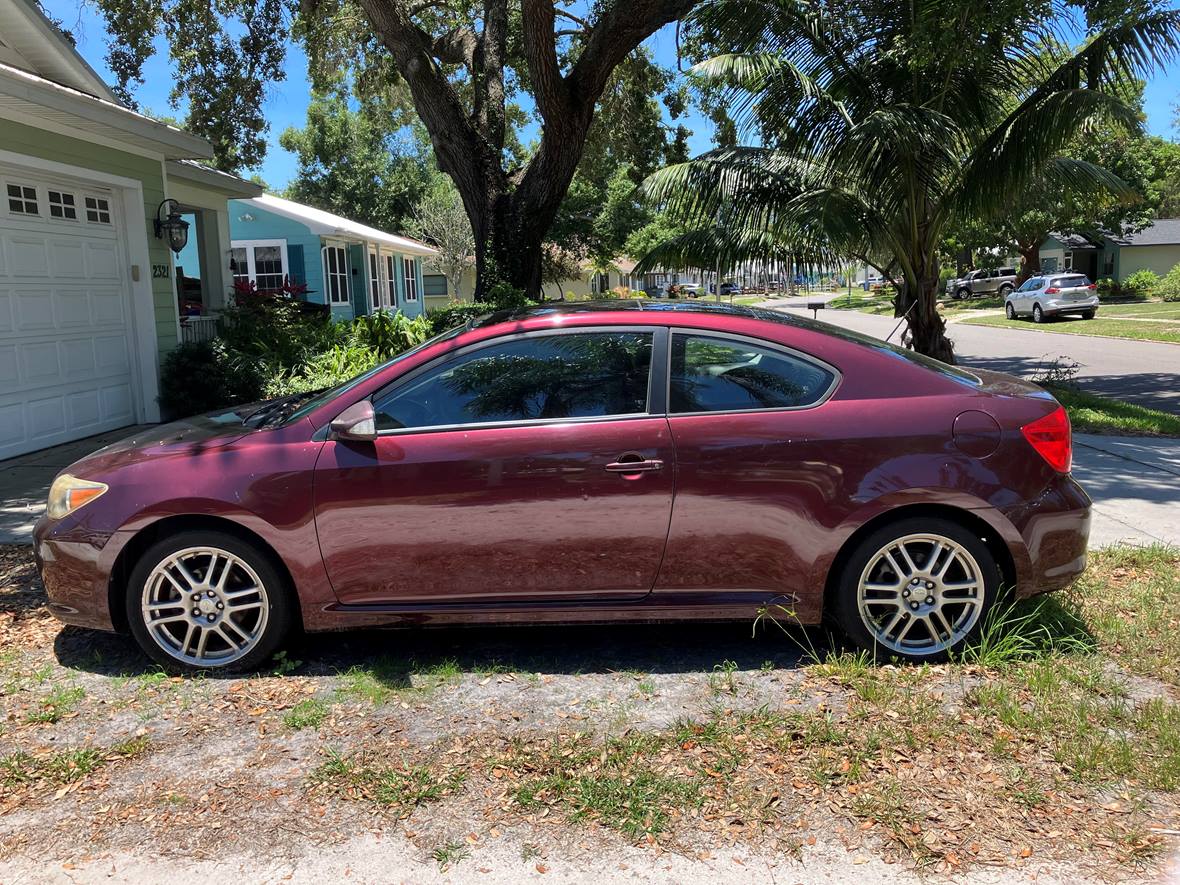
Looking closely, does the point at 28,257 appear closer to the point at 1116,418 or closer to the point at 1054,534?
the point at 1054,534

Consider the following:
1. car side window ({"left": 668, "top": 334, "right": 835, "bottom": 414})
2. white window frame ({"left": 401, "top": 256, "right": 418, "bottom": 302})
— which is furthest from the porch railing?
white window frame ({"left": 401, "top": 256, "right": 418, "bottom": 302})

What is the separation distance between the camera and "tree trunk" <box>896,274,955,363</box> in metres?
12.1

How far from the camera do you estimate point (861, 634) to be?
13.4 ft

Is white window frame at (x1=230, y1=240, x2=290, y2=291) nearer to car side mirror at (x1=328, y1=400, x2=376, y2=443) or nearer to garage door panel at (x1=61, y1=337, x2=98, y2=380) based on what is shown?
garage door panel at (x1=61, y1=337, x2=98, y2=380)

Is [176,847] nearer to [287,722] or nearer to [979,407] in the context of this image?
[287,722]

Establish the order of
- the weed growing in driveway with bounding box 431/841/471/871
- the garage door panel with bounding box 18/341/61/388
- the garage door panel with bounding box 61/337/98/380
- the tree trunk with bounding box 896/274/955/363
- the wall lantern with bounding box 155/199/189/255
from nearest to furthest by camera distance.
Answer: the weed growing in driveway with bounding box 431/841/471/871, the garage door panel with bounding box 18/341/61/388, the garage door panel with bounding box 61/337/98/380, the wall lantern with bounding box 155/199/189/255, the tree trunk with bounding box 896/274/955/363

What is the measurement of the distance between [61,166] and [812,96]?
27.9 ft

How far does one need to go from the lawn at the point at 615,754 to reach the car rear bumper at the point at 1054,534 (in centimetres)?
23

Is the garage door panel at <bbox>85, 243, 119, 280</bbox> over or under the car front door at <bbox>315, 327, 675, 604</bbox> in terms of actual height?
over

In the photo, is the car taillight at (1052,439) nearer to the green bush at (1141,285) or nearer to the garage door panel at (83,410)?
the garage door panel at (83,410)

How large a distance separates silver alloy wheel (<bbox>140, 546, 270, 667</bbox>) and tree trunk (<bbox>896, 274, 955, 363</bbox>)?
1022cm

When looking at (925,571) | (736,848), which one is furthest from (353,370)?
(736,848)

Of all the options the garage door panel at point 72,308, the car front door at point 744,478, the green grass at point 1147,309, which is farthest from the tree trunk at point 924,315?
the green grass at point 1147,309

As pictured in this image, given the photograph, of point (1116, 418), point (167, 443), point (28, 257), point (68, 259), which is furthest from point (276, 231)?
point (167, 443)
